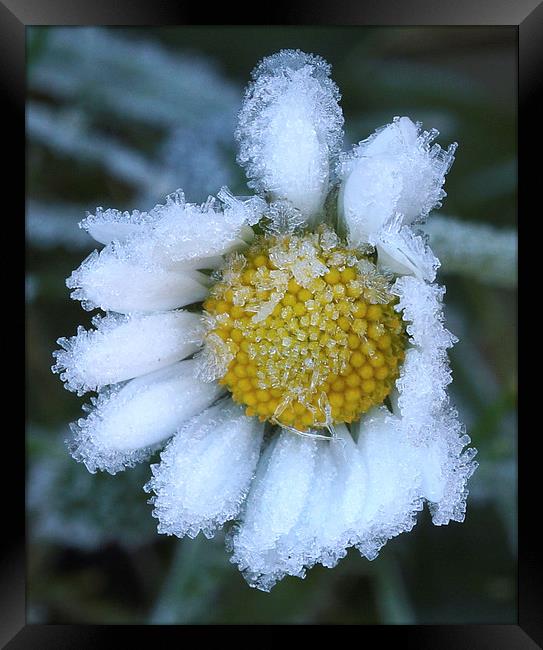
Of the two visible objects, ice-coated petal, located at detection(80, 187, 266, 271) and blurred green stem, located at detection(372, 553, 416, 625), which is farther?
blurred green stem, located at detection(372, 553, 416, 625)

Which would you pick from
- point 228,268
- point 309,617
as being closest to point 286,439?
point 228,268

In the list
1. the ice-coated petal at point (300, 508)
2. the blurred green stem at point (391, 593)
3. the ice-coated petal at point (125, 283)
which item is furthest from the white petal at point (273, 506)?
the blurred green stem at point (391, 593)

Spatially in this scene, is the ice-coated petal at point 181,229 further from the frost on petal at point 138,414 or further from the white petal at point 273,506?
the white petal at point 273,506

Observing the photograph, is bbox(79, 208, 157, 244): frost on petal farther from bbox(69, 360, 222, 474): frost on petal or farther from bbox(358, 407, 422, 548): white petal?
bbox(358, 407, 422, 548): white petal

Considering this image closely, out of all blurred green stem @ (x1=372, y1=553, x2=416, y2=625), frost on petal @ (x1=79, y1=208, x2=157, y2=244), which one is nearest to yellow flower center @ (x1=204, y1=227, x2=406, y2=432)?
frost on petal @ (x1=79, y1=208, x2=157, y2=244)

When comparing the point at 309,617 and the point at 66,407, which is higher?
the point at 66,407

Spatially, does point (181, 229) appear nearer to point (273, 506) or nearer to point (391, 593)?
point (273, 506)
